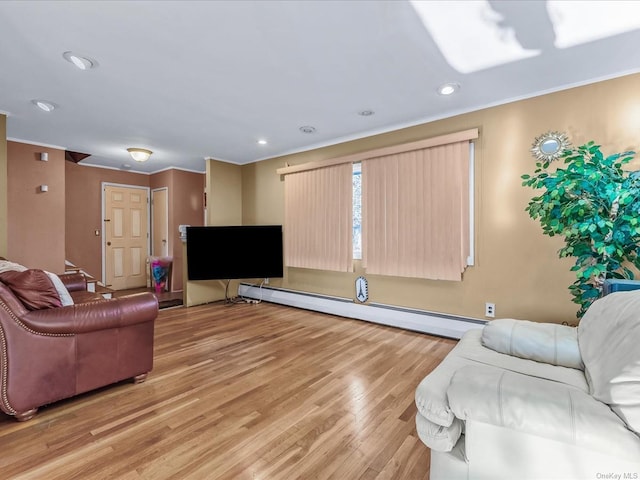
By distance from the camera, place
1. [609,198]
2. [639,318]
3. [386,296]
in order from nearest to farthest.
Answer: [639,318]
[609,198]
[386,296]

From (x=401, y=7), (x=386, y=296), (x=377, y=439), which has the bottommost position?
(x=377, y=439)

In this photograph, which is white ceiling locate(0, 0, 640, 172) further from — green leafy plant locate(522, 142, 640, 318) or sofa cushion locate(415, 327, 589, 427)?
sofa cushion locate(415, 327, 589, 427)

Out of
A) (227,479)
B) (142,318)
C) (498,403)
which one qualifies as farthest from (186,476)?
(498,403)

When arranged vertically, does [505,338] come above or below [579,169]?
below

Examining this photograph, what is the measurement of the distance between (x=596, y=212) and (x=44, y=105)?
16.2 ft

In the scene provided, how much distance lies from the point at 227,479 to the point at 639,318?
187 centimetres

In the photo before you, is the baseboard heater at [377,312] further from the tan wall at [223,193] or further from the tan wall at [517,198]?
the tan wall at [223,193]

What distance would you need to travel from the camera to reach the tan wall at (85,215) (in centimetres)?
558

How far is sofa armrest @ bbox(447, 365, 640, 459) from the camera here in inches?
34.6

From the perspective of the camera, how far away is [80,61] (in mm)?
2283

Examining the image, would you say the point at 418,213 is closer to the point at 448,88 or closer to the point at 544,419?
the point at 448,88

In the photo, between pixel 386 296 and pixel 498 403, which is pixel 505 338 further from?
pixel 386 296

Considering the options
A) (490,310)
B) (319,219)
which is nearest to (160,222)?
(319,219)

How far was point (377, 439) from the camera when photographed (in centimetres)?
173
